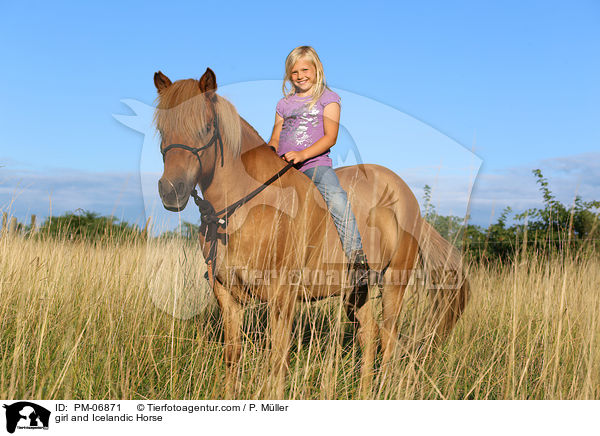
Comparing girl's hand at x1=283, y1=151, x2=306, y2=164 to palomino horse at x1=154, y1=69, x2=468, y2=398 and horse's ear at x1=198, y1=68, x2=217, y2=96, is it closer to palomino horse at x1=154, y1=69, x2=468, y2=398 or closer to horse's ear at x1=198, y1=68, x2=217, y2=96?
palomino horse at x1=154, y1=69, x2=468, y2=398

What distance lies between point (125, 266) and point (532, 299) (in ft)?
17.8

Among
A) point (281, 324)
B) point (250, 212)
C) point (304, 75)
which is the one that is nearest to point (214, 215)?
point (250, 212)

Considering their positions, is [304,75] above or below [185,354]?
above

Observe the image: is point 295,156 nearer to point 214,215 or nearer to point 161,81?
point 214,215

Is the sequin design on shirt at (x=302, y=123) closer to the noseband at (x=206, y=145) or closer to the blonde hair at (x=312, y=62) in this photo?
the blonde hair at (x=312, y=62)

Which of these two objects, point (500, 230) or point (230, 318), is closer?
point (230, 318)

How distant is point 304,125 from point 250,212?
964 mm

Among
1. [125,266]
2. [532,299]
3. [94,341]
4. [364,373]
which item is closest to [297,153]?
[364,373]

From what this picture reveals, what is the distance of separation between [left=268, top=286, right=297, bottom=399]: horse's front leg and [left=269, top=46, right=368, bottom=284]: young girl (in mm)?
739

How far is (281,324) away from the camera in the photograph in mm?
3059

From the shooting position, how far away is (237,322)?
3.29m

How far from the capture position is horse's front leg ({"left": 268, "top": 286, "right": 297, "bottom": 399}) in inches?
116
